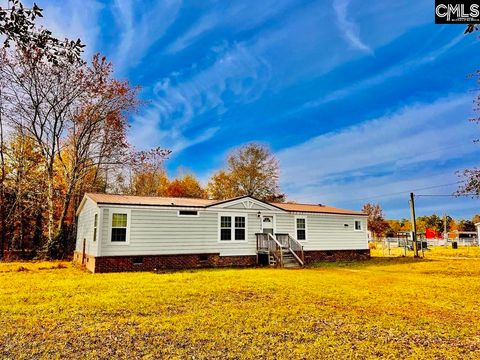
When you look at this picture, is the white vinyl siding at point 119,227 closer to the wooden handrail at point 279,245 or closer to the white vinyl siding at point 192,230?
the white vinyl siding at point 192,230

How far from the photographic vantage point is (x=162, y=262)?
16078 mm

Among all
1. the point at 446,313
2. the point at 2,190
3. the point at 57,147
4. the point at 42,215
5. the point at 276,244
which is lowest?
the point at 446,313

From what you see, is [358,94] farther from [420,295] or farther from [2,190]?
[2,190]

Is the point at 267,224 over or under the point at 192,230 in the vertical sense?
over

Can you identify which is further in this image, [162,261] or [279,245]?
[279,245]

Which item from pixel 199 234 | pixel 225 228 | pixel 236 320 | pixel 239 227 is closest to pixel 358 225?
pixel 239 227

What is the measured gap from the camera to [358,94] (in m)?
18.0

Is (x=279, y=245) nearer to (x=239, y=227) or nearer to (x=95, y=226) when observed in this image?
(x=239, y=227)

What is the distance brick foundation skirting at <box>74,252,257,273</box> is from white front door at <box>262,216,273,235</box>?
1688 millimetres

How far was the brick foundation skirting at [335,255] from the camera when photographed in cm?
2032

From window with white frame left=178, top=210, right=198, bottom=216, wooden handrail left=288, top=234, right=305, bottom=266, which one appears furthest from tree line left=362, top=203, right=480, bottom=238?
window with white frame left=178, top=210, right=198, bottom=216

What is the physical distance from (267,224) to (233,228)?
7.37ft

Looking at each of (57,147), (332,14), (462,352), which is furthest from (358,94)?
(57,147)

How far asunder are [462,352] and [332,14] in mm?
10303
